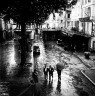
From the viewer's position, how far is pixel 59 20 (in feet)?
263

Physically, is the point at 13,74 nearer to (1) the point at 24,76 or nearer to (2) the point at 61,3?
(1) the point at 24,76

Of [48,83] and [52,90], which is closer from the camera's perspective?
[52,90]

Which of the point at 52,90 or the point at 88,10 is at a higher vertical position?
the point at 88,10

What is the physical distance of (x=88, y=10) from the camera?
40.3m

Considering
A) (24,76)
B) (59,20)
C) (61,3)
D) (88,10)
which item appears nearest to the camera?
(61,3)

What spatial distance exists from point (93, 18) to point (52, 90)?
78.6 feet

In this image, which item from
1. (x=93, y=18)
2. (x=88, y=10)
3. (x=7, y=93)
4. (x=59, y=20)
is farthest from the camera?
(x=59, y=20)

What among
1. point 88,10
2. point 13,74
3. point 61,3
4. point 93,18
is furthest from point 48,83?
point 88,10

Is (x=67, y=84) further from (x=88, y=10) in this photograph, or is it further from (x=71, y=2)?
(x=88, y=10)

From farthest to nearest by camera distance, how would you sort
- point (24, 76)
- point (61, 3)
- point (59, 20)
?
1. point (59, 20)
2. point (24, 76)
3. point (61, 3)

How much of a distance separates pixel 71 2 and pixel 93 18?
15928 millimetres

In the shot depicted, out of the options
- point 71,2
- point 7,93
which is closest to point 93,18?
point 71,2

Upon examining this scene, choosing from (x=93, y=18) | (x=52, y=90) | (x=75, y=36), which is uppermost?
(x=93, y=18)

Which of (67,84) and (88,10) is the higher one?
(88,10)
